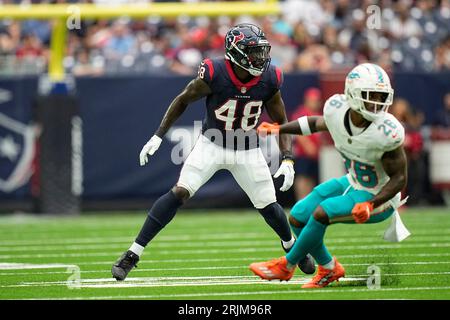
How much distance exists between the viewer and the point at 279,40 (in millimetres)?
13312

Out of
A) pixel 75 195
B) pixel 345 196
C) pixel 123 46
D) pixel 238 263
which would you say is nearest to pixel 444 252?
pixel 238 263

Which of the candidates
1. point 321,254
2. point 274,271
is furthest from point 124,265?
point 321,254

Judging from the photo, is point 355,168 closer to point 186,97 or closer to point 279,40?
point 186,97

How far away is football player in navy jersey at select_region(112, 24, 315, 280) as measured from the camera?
21.5ft

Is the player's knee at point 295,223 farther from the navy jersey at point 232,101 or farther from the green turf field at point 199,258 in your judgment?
the navy jersey at point 232,101

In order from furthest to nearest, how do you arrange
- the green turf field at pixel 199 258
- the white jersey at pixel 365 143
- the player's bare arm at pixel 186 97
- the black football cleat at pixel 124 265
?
the player's bare arm at pixel 186 97 < the black football cleat at pixel 124 265 < the green turf field at pixel 199 258 < the white jersey at pixel 365 143

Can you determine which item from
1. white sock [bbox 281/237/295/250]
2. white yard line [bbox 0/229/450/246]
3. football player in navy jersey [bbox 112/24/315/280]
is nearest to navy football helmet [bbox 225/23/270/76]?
football player in navy jersey [bbox 112/24/315/280]

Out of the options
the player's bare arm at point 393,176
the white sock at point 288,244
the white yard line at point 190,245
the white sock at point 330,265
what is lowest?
the white yard line at point 190,245

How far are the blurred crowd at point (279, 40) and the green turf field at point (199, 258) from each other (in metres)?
2.11

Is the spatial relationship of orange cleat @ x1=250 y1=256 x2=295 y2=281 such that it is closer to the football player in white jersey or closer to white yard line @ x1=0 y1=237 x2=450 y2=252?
the football player in white jersey

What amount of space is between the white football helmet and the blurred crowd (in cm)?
688

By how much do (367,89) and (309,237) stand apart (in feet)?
3.04

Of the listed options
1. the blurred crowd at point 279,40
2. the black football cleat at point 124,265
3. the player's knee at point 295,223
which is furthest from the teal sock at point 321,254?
the blurred crowd at point 279,40

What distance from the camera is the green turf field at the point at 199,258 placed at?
5926 mm
